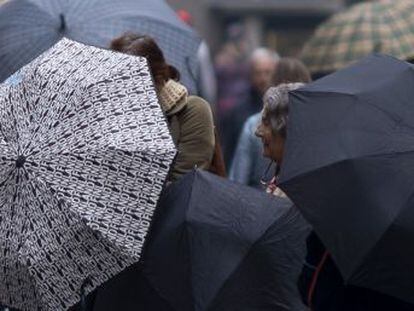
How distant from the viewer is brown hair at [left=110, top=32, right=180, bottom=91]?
21.9 ft

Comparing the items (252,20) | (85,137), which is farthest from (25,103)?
(252,20)

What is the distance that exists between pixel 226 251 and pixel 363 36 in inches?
165

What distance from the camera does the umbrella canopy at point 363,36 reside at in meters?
9.82

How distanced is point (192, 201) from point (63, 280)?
1.80ft

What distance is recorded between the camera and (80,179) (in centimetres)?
599

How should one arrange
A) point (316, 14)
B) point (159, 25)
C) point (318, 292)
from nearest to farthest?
point (318, 292) < point (159, 25) < point (316, 14)

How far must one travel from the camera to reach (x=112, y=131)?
601 centimetres

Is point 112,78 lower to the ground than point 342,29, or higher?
higher

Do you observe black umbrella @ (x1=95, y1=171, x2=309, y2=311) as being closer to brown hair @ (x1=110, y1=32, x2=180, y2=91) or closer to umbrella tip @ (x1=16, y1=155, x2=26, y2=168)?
umbrella tip @ (x1=16, y1=155, x2=26, y2=168)

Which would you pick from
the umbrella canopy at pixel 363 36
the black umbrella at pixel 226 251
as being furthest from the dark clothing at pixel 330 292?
the umbrella canopy at pixel 363 36

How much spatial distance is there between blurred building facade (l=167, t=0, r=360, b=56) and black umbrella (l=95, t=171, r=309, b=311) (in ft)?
47.3

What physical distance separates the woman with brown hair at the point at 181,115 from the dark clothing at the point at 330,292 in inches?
33.6

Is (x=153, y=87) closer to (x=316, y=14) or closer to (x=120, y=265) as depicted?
(x=120, y=265)

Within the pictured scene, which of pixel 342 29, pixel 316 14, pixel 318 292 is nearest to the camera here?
pixel 318 292
